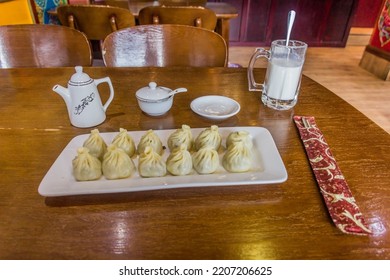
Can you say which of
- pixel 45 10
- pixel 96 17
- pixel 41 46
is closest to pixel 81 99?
pixel 41 46

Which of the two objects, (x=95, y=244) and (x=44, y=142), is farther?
(x=44, y=142)

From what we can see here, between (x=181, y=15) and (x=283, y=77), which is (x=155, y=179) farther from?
(x=181, y=15)

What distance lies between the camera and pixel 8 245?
0.41 metres

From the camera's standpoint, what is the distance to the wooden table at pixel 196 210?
41 cm

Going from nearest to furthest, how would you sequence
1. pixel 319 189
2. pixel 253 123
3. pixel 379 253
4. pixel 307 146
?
pixel 379 253 → pixel 319 189 → pixel 307 146 → pixel 253 123

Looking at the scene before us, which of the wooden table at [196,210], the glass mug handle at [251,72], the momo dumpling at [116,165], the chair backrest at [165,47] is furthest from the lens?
the chair backrest at [165,47]

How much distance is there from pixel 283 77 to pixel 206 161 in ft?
1.25

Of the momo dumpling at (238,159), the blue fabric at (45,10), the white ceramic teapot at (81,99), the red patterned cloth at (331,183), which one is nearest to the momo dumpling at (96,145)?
the white ceramic teapot at (81,99)

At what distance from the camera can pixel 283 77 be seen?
2.44 feet

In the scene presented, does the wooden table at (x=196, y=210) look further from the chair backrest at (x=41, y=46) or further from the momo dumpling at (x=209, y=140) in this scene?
the chair backrest at (x=41, y=46)

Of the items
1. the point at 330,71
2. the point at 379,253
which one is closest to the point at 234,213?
the point at 379,253

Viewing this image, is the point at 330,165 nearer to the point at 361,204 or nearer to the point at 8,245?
the point at 361,204

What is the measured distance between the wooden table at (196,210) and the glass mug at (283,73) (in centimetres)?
9
